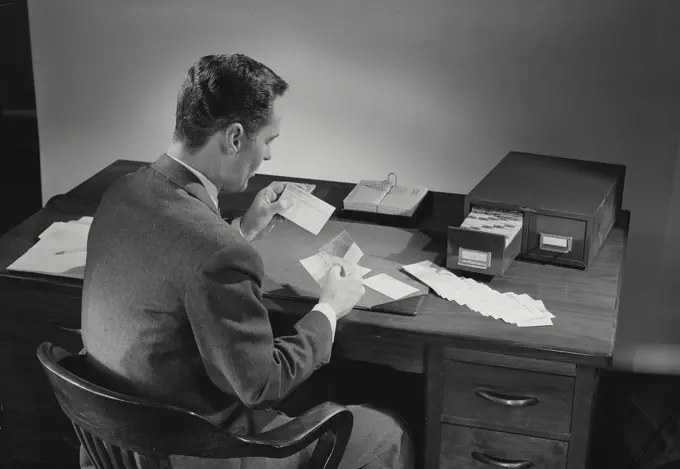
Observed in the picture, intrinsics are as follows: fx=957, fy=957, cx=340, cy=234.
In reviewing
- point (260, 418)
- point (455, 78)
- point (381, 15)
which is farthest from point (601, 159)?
point (260, 418)

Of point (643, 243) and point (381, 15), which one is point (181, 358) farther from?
point (643, 243)

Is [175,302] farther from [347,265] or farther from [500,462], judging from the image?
[500,462]

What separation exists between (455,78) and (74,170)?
150 centimetres

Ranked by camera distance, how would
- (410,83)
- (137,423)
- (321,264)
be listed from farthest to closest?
(410,83) < (321,264) < (137,423)

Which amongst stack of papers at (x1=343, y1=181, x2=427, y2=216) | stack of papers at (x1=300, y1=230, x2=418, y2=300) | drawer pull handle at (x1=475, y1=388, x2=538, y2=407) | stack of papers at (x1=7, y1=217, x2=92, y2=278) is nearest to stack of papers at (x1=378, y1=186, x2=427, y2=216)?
stack of papers at (x1=343, y1=181, x2=427, y2=216)

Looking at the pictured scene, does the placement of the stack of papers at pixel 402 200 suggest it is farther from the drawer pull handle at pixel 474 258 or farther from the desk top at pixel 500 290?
the drawer pull handle at pixel 474 258

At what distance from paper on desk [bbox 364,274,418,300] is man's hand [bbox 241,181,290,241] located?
1.05ft

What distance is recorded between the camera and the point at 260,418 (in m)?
2.19

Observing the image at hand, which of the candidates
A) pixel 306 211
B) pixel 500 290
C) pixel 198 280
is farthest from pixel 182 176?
pixel 500 290

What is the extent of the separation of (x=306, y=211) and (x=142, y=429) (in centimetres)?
98

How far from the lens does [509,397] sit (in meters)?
2.29

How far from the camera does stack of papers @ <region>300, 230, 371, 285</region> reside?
8.13 feet

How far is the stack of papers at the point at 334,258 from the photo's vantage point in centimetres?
248

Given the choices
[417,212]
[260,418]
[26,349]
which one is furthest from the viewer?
[417,212]
